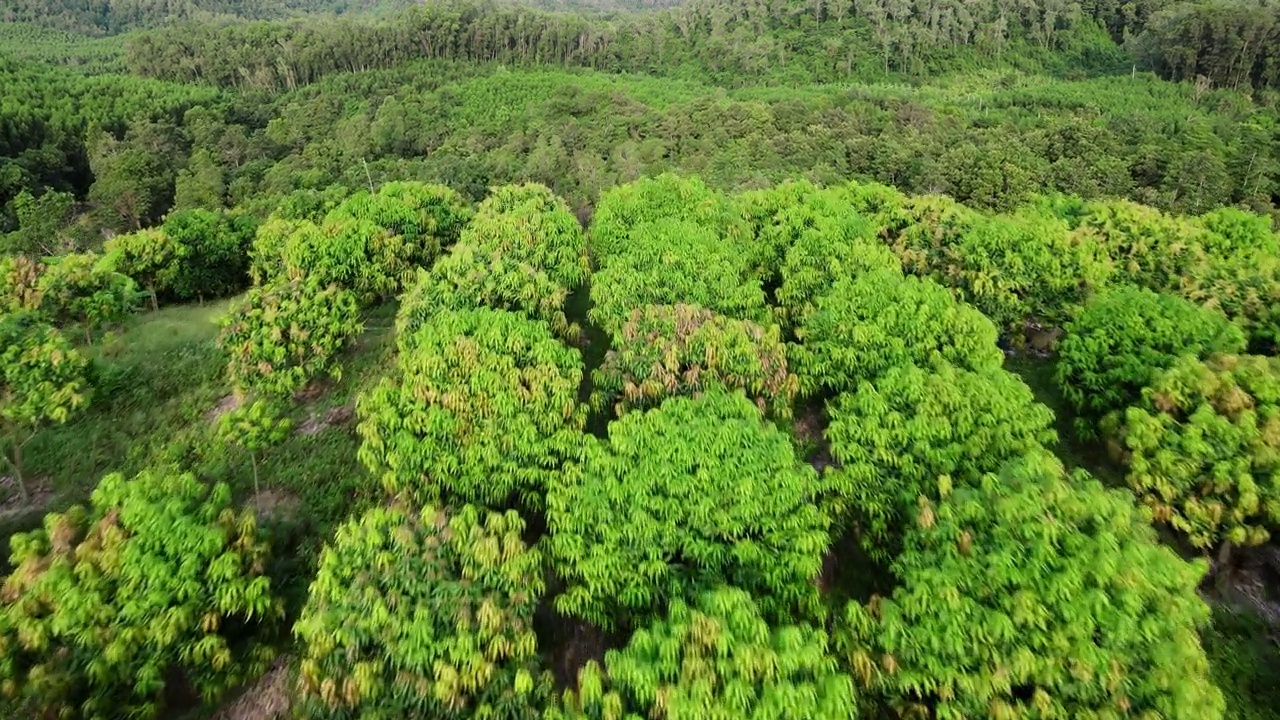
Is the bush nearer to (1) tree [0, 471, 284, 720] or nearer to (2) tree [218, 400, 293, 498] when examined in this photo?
(2) tree [218, 400, 293, 498]

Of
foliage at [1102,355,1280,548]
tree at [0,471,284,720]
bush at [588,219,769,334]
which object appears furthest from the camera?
bush at [588,219,769,334]

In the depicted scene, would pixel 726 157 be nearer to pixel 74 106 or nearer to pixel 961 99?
pixel 961 99

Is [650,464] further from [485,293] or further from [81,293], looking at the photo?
[81,293]

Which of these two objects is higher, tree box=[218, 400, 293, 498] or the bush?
the bush

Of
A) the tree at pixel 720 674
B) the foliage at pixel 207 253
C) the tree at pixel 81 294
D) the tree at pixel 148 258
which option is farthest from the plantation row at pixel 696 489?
the foliage at pixel 207 253

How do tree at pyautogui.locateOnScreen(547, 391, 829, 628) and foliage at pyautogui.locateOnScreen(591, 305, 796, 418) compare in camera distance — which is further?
foliage at pyautogui.locateOnScreen(591, 305, 796, 418)

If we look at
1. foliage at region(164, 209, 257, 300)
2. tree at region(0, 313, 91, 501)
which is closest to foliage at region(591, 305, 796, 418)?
tree at region(0, 313, 91, 501)
